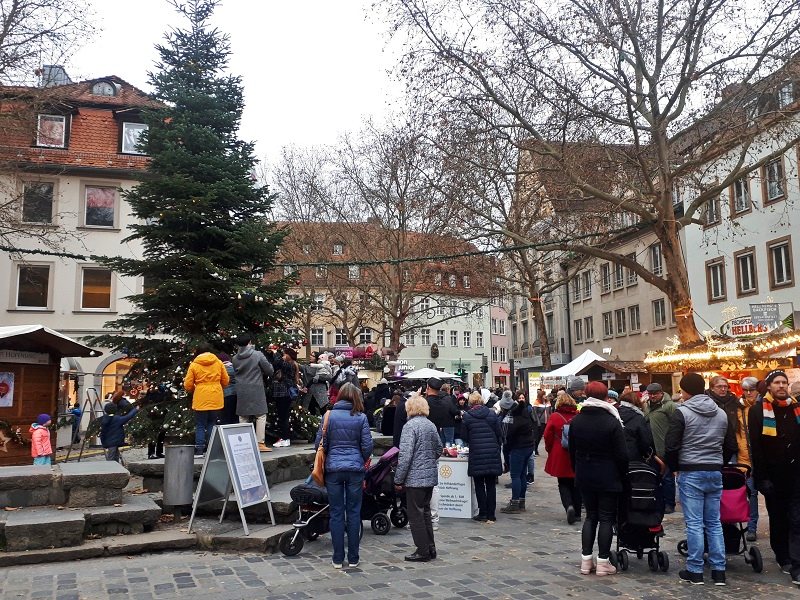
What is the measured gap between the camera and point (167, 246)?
45.0ft

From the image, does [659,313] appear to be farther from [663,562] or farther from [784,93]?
[663,562]

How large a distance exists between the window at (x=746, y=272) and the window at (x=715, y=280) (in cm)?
146

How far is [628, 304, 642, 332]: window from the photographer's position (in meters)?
42.4

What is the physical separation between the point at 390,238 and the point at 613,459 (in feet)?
101

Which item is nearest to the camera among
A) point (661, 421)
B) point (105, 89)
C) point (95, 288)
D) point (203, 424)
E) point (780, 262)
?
point (203, 424)

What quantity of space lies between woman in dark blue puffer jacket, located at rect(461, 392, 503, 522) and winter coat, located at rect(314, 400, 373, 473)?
10.8 feet

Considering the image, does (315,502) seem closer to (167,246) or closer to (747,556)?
(747,556)

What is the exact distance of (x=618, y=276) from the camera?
45500mm

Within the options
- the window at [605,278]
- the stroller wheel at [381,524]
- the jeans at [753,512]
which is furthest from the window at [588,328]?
the stroller wheel at [381,524]

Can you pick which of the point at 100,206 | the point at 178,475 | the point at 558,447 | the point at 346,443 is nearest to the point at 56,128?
the point at 100,206

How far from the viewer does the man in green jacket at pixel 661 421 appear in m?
10.8

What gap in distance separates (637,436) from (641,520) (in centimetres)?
140

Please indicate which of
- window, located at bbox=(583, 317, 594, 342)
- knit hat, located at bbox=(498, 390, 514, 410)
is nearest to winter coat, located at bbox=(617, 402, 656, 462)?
knit hat, located at bbox=(498, 390, 514, 410)

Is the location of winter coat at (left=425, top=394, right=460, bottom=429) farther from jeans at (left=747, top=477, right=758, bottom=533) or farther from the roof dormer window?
the roof dormer window
